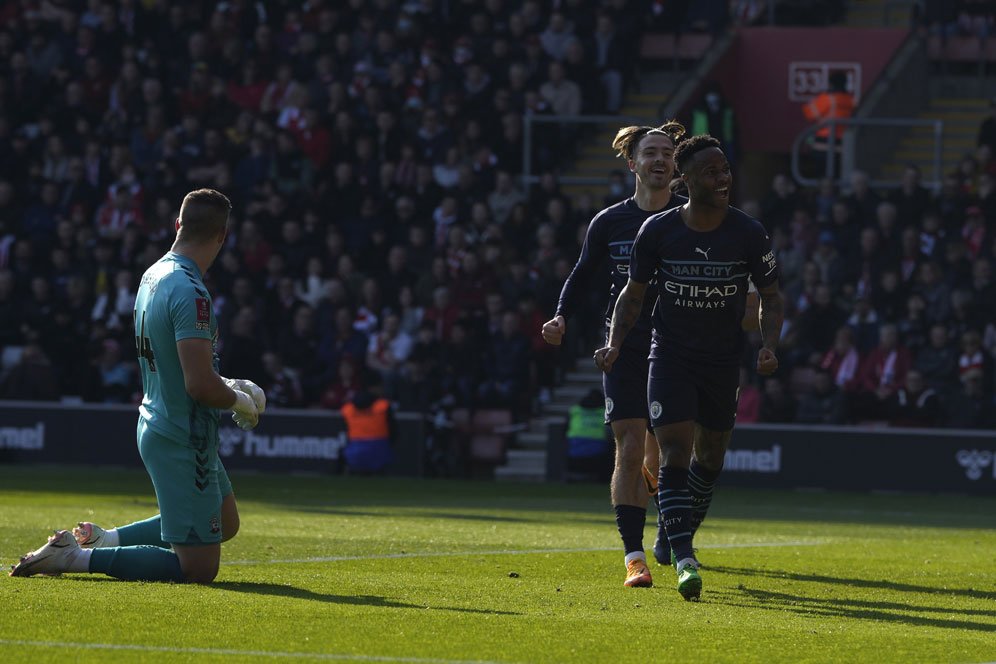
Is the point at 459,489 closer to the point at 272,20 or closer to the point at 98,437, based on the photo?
the point at 98,437

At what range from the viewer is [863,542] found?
552 inches

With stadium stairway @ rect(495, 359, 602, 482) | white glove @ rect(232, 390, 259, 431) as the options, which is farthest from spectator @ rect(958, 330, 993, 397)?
white glove @ rect(232, 390, 259, 431)

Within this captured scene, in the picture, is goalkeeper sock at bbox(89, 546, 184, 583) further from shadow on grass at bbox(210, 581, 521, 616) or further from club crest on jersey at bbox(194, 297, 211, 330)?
club crest on jersey at bbox(194, 297, 211, 330)

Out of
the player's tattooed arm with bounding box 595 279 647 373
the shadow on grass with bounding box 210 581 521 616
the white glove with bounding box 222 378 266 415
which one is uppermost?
the player's tattooed arm with bounding box 595 279 647 373

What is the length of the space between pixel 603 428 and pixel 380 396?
291 cm

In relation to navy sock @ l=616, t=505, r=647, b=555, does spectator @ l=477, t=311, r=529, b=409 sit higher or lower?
lower

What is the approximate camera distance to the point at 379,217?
27016 mm

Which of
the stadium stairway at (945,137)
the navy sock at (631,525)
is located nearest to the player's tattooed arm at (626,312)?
the navy sock at (631,525)

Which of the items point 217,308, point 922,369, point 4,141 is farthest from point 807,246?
point 4,141

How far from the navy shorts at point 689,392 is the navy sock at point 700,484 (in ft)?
1.69

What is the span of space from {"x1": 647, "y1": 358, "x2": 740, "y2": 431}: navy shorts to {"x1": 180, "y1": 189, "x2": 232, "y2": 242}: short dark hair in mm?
2333

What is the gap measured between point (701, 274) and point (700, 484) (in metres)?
1.42

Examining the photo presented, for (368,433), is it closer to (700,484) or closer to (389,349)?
(389,349)

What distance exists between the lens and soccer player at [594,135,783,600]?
9719 mm
